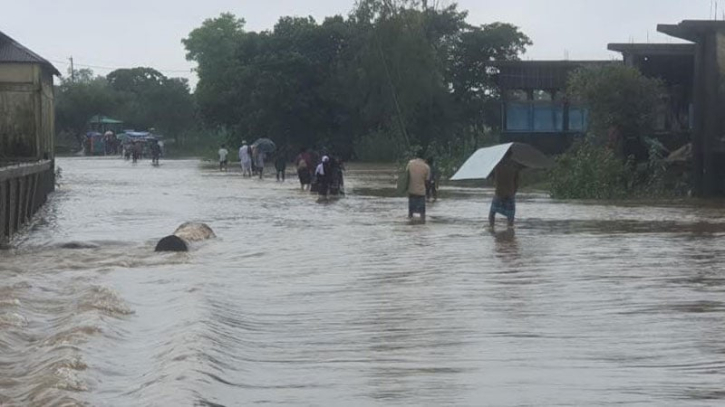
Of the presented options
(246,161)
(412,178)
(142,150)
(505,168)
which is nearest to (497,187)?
(505,168)

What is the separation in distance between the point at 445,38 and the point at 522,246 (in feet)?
163

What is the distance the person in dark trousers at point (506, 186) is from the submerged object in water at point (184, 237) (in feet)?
15.5

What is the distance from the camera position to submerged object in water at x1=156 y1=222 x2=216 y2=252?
59.6ft

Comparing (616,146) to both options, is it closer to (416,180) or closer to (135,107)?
(416,180)

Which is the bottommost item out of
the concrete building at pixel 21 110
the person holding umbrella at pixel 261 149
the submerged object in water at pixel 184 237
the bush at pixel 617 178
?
the submerged object in water at pixel 184 237

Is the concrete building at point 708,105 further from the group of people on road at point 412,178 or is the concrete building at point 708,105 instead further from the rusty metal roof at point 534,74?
the rusty metal roof at point 534,74

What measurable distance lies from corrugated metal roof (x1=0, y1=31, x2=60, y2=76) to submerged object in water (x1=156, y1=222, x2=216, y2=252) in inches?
495

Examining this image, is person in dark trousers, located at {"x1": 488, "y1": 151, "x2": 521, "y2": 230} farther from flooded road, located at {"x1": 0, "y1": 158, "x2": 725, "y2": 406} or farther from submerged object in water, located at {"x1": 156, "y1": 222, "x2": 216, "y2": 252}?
submerged object in water, located at {"x1": 156, "y1": 222, "x2": 216, "y2": 252}

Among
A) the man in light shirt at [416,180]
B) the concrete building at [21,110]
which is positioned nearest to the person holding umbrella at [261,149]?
the concrete building at [21,110]

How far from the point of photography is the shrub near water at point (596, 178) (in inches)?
1277

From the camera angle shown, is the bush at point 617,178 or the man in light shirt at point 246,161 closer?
the bush at point 617,178

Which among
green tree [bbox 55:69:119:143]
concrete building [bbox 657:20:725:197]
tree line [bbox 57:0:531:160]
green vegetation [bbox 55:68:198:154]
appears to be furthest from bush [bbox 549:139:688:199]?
green tree [bbox 55:69:119:143]

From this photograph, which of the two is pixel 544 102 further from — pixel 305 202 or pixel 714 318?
pixel 714 318

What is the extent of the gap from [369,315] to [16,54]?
22.7 meters
